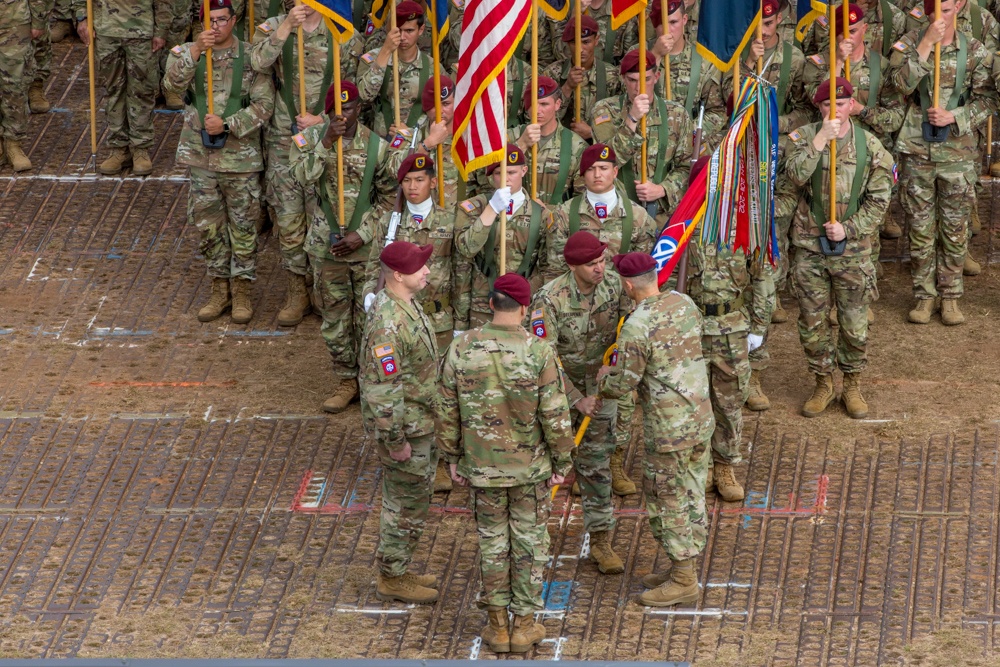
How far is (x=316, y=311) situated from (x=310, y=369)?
830 mm

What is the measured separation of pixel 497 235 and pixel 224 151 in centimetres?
A: 281

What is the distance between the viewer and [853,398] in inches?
488

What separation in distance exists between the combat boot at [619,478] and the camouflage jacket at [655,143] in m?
1.97

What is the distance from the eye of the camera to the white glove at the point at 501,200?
11.1 metres

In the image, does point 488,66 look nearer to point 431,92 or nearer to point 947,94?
point 431,92

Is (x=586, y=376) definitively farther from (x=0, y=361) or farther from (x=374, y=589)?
(x=0, y=361)

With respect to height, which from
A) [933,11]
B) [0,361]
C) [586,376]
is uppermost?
[933,11]

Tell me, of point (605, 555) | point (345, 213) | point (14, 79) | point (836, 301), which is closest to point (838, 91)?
point (836, 301)

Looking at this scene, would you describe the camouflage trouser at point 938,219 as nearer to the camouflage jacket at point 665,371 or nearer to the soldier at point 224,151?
the camouflage jacket at point 665,371

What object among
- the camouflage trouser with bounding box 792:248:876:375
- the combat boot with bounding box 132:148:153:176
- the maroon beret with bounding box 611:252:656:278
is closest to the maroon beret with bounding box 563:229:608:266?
the maroon beret with bounding box 611:252:656:278

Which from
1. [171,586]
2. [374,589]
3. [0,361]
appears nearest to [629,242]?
[374,589]

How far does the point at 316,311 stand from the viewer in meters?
14.0

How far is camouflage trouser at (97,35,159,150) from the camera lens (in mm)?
15516

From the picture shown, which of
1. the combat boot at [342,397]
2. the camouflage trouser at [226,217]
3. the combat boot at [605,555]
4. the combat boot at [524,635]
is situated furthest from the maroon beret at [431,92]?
the combat boot at [524,635]
